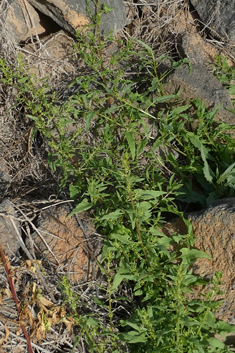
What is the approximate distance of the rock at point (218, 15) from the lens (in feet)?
13.8

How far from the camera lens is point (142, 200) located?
2.99 metres

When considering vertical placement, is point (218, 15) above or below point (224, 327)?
above

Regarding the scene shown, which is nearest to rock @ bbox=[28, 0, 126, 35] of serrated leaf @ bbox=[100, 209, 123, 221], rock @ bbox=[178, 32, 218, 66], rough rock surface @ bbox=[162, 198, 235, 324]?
rock @ bbox=[178, 32, 218, 66]

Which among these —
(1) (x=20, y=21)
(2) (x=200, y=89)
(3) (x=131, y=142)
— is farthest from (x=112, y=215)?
(1) (x=20, y=21)

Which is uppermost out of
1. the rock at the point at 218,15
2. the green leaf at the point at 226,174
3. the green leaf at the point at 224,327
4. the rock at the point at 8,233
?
the rock at the point at 218,15

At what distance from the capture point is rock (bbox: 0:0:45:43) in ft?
12.8

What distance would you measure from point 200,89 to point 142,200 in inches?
Result: 52.4

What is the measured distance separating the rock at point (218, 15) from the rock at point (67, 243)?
7.87 ft

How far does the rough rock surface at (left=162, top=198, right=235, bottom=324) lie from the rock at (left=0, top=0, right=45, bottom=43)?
2.39 meters

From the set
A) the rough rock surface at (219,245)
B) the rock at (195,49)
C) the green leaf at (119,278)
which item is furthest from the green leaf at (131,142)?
the rock at (195,49)

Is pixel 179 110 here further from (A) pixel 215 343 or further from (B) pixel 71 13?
(A) pixel 215 343

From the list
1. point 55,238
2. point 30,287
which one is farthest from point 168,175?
point 30,287

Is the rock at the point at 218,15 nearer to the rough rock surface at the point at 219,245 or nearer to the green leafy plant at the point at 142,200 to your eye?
the green leafy plant at the point at 142,200

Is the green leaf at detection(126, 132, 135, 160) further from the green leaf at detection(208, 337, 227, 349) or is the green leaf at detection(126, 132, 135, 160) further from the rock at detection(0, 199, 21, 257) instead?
the green leaf at detection(208, 337, 227, 349)
